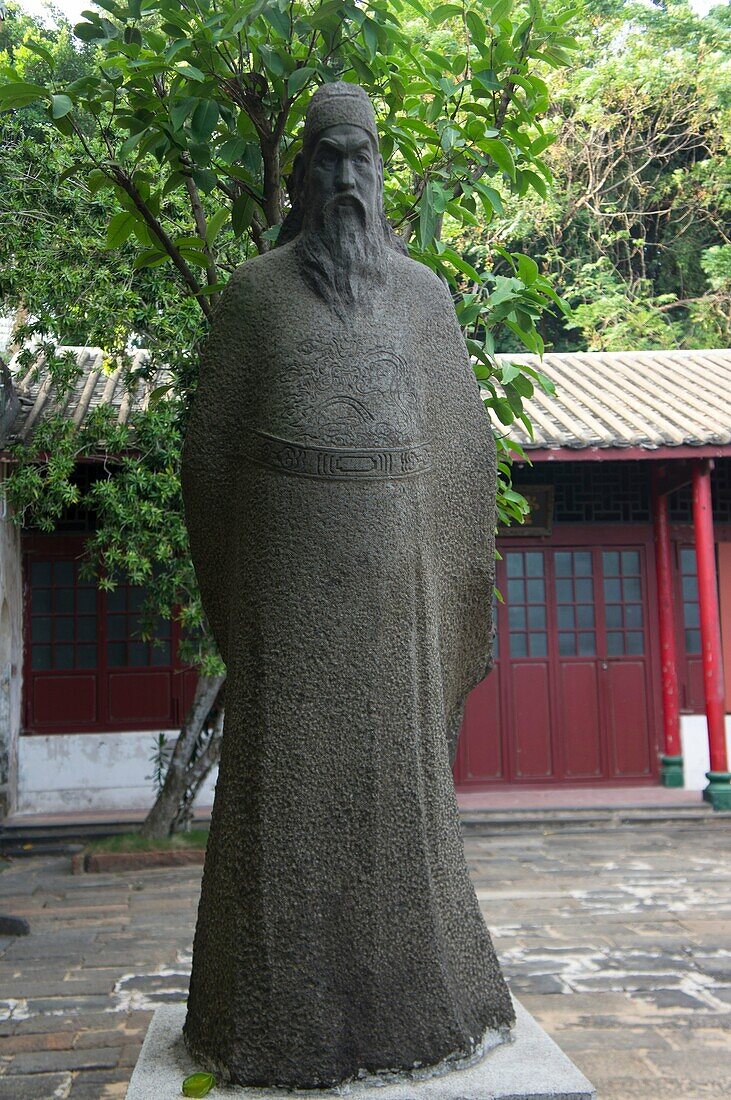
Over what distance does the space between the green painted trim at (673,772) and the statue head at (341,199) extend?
339 inches

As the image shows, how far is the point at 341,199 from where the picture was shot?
2268mm

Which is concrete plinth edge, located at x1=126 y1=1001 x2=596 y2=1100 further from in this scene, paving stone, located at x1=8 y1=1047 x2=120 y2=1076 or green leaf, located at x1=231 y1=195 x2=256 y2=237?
green leaf, located at x1=231 y1=195 x2=256 y2=237

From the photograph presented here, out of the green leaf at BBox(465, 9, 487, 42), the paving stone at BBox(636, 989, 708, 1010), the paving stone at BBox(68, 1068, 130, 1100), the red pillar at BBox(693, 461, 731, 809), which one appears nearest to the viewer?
the green leaf at BBox(465, 9, 487, 42)

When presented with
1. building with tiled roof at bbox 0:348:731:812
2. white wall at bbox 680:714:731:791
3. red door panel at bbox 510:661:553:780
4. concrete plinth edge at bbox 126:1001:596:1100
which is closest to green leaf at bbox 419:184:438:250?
concrete plinth edge at bbox 126:1001:596:1100

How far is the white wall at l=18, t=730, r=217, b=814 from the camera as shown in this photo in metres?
9.41

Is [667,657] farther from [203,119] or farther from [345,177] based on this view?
[345,177]

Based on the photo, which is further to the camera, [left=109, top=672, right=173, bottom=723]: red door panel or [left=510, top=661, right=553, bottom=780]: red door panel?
[left=510, top=661, right=553, bottom=780]: red door panel

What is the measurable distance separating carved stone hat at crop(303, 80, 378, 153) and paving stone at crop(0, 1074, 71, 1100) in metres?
3.02

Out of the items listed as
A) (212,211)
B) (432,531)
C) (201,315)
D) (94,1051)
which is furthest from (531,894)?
(432,531)

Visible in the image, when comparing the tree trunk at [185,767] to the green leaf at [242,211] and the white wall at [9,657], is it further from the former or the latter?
the green leaf at [242,211]

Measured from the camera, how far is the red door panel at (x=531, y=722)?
33.5 ft

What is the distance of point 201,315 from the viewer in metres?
6.72

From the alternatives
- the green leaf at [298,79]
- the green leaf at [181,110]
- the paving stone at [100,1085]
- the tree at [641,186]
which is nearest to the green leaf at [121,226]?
the green leaf at [181,110]

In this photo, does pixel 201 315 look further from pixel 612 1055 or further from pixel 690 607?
pixel 690 607
